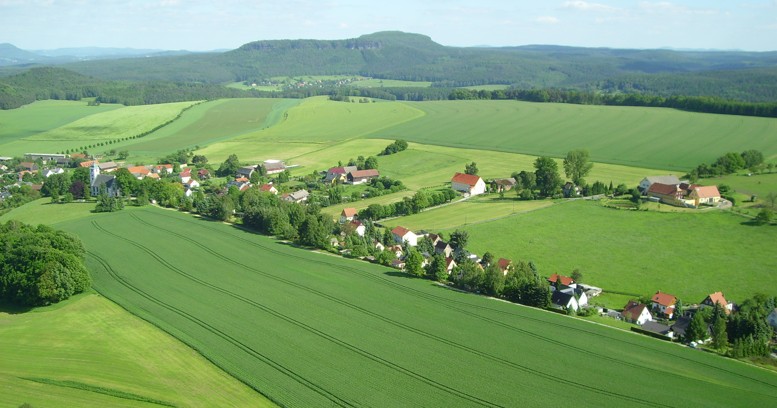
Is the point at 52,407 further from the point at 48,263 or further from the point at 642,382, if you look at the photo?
the point at 642,382

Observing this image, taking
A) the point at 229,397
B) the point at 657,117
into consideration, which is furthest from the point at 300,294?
the point at 657,117

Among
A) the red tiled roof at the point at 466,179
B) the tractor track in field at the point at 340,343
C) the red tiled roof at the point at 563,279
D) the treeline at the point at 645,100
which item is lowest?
the red tiled roof at the point at 563,279

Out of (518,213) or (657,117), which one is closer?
(518,213)

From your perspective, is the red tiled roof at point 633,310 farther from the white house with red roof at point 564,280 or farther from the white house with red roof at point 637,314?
the white house with red roof at point 564,280

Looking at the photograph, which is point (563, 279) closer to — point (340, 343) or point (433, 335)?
point (433, 335)

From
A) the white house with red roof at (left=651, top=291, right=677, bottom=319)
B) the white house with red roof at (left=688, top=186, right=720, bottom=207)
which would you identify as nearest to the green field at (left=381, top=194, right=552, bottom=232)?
the white house with red roof at (left=688, top=186, right=720, bottom=207)

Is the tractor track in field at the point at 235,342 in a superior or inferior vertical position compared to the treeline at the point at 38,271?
inferior

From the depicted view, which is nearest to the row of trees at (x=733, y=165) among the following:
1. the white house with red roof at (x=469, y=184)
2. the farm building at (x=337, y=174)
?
the white house with red roof at (x=469, y=184)
